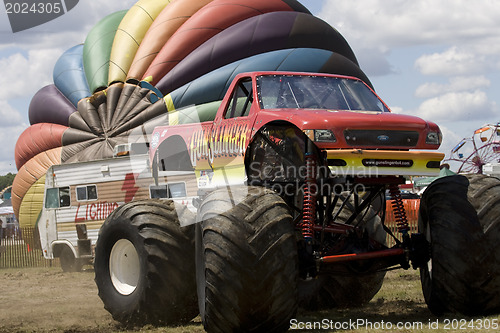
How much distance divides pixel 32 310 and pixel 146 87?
37.1 ft

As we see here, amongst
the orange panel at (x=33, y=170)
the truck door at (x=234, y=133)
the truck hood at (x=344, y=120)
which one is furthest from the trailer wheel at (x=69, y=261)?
the truck hood at (x=344, y=120)

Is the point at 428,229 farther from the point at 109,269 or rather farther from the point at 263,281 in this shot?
the point at 109,269

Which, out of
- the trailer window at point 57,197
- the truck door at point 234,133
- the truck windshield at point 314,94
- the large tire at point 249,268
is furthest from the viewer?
the trailer window at point 57,197

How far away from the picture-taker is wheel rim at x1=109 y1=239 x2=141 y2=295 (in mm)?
8703

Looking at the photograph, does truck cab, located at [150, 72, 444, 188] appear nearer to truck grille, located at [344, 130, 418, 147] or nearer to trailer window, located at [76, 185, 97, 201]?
truck grille, located at [344, 130, 418, 147]

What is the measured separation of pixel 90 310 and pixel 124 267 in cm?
199

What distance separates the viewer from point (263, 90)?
28.7ft

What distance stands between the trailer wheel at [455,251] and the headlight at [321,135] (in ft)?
4.85

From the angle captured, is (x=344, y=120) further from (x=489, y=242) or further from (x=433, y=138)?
(x=489, y=242)

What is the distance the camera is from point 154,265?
8008 mm

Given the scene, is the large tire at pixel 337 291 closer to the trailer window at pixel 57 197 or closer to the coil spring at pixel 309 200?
the coil spring at pixel 309 200

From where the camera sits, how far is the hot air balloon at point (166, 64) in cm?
2072

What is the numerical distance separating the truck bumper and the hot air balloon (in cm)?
1193

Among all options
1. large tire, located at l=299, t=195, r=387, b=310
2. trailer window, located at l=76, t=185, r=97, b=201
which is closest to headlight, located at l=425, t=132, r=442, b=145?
large tire, located at l=299, t=195, r=387, b=310
